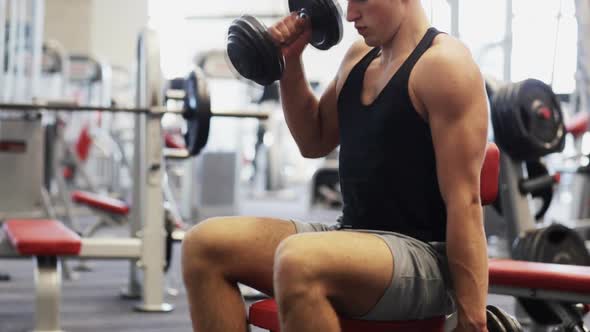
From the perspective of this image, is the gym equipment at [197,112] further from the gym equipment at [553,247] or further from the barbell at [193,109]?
the gym equipment at [553,247]

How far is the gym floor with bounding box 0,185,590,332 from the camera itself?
295 cm

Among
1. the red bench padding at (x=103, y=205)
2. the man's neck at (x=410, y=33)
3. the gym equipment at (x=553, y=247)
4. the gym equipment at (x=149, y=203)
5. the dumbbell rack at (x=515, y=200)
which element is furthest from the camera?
the red bench padding at (x=103, y=205)

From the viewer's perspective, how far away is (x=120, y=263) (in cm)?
497

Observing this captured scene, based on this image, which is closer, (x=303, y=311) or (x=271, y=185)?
(x=303, y=311)

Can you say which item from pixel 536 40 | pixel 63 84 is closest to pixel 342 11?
pixel 536 40

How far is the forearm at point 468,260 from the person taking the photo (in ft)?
4.34

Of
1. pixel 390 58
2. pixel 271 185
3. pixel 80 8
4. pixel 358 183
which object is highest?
pixel 80 8

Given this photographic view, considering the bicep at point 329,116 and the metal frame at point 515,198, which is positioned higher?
the bicep at point 329,116

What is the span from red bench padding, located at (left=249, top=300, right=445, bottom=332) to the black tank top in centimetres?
14

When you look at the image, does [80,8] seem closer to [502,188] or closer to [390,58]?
[502,188]

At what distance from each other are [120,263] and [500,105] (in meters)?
3.02

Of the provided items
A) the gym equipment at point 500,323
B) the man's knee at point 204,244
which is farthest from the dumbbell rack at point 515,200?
the man's knee at point 204,244

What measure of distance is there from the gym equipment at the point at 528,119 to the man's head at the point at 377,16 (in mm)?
1198

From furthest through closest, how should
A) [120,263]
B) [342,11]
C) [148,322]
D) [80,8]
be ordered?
[80,8] → [120,263] → [148,322] → [342,11]
